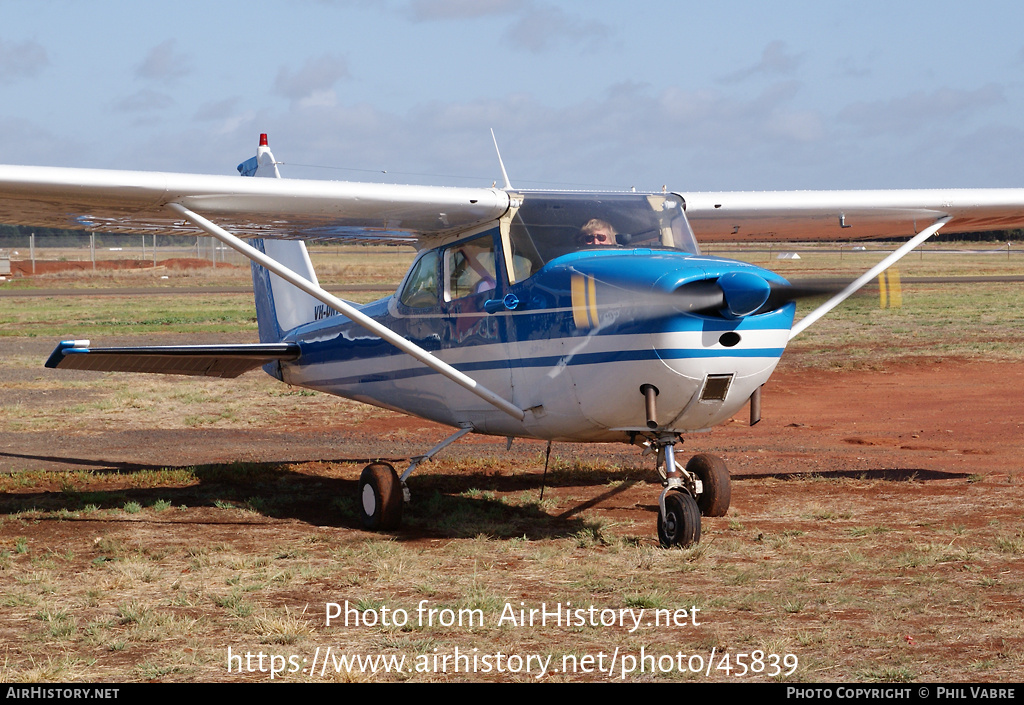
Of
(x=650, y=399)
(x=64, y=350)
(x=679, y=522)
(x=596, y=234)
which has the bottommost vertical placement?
(x=679, y=522)

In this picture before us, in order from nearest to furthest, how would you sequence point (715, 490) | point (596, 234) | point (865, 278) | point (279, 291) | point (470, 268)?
point (596, 234) < point (470, 268) < point (865, 278) < point (715, 490) < point (279, 291)

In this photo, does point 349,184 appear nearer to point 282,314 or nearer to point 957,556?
point 282,314

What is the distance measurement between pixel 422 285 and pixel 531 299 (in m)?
1.66

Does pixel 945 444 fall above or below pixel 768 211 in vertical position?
below

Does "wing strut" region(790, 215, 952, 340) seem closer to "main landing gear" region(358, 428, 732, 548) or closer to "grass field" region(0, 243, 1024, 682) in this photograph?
"main landing gear" region(358, 428, 732, 548)

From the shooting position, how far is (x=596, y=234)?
7730mm

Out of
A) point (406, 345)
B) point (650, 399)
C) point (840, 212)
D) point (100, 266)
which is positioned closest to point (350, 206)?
point (406, 345)

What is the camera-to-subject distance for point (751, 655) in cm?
505

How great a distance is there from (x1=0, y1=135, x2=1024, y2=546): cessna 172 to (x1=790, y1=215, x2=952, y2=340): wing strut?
0.11ft

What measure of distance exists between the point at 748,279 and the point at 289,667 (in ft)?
11.5

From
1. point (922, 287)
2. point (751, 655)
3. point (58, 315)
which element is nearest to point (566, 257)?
point (751, 655)

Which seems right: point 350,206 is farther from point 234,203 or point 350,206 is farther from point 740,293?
point 740,293

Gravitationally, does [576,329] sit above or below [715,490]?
above

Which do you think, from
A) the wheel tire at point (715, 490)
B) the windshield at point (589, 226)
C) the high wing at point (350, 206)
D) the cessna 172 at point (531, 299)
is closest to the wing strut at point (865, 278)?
the cessna 172 at point (531, 299)
